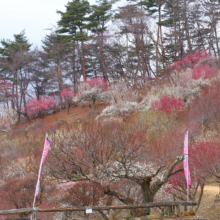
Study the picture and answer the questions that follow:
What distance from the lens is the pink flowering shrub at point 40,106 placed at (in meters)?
39.7

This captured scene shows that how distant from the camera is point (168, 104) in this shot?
79.9 feet

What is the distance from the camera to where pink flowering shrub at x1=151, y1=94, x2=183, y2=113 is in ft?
79.4

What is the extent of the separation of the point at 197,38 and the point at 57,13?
21.1m

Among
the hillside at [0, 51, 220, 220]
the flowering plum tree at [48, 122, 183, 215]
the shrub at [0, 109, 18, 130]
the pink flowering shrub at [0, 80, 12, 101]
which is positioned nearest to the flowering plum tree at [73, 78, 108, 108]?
the hillside at [0, 51, 220, 220]

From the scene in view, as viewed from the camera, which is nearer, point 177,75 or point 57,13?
point 177,75

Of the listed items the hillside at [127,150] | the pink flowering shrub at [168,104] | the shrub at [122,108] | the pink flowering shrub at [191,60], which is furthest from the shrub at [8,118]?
the pink flowering shrub at [191,60]

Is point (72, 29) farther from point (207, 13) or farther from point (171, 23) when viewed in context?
point (207, 13)

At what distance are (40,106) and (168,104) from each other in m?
21.2

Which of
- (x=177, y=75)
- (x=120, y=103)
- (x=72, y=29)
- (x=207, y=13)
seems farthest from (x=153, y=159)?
(x=72, y=29)

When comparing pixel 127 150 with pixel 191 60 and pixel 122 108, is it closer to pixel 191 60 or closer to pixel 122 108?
pixel 122 108

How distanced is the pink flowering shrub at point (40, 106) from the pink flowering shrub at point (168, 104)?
65.0ft

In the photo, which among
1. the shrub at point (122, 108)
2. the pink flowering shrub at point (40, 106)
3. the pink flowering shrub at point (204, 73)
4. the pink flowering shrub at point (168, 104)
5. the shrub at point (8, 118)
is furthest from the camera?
the pink flowering shrub at point (40, 106)

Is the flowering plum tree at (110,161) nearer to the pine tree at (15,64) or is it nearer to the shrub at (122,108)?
the shrub at (122,108)

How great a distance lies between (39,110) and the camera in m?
39.9
